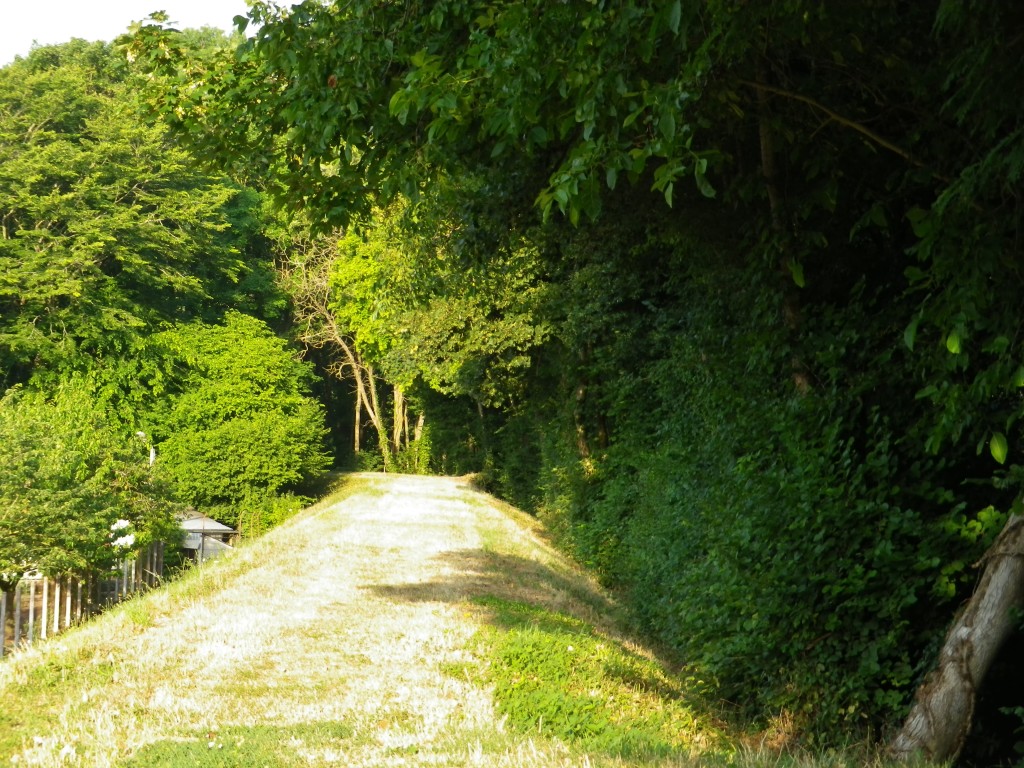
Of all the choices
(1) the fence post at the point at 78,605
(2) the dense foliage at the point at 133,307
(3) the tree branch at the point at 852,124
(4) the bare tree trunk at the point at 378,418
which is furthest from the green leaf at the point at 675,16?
(4) the bare tree trunk at the point at 378,418

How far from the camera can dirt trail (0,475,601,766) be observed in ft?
20.3

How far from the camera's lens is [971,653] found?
5.57 m

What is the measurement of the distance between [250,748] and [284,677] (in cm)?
221

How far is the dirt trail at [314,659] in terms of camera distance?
20.3 ft

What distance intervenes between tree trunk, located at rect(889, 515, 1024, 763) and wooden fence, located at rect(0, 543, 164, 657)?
15.6 meters

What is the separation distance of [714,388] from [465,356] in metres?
18.5

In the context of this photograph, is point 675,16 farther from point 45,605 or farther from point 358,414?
point 358,414

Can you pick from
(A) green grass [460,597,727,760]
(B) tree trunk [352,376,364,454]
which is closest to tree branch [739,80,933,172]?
(A) green grass [460,597,727,760]

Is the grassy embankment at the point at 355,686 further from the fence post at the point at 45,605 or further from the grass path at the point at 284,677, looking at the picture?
the fence post at the point at 45,605

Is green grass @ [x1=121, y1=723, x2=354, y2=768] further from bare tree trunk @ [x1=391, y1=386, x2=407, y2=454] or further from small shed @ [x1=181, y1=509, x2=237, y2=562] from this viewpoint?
bare tree trunk @ [x1=391, y1=386, x2=407, y2=454]

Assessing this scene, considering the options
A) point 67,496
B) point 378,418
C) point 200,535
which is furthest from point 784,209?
point 378,418

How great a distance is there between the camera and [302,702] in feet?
24.0

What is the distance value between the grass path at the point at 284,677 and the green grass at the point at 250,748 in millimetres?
15

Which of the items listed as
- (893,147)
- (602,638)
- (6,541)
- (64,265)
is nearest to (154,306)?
(64,265)
